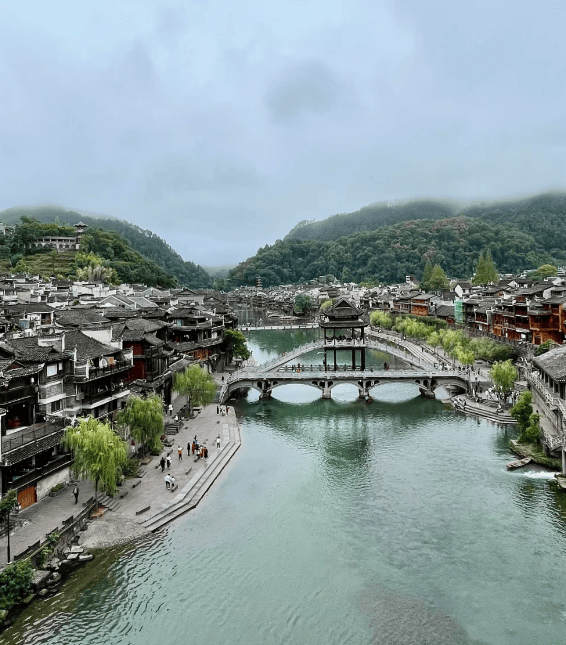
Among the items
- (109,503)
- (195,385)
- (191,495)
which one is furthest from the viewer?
(195,385)

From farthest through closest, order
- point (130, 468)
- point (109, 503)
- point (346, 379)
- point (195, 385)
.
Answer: point (346, 379) → point (195, 385) → point (130, 468) → point (109, 503)

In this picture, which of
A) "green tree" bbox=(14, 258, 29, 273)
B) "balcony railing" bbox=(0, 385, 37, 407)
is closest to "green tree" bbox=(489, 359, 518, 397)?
"balcony railing" bbox=(0, 385, 37, 407)

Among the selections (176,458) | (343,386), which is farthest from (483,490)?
(343,386)

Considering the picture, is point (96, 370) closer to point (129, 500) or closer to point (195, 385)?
point (129, 500)

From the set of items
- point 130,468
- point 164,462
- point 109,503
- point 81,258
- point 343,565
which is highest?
point 81,258

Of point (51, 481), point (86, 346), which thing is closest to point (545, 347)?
point (86, 346)

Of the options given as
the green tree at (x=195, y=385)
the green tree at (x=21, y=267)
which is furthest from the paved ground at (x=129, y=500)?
the green tree at (x=21, y=267)

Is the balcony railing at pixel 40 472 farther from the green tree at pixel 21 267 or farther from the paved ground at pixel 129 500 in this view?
the green tree at pixel 21 267
